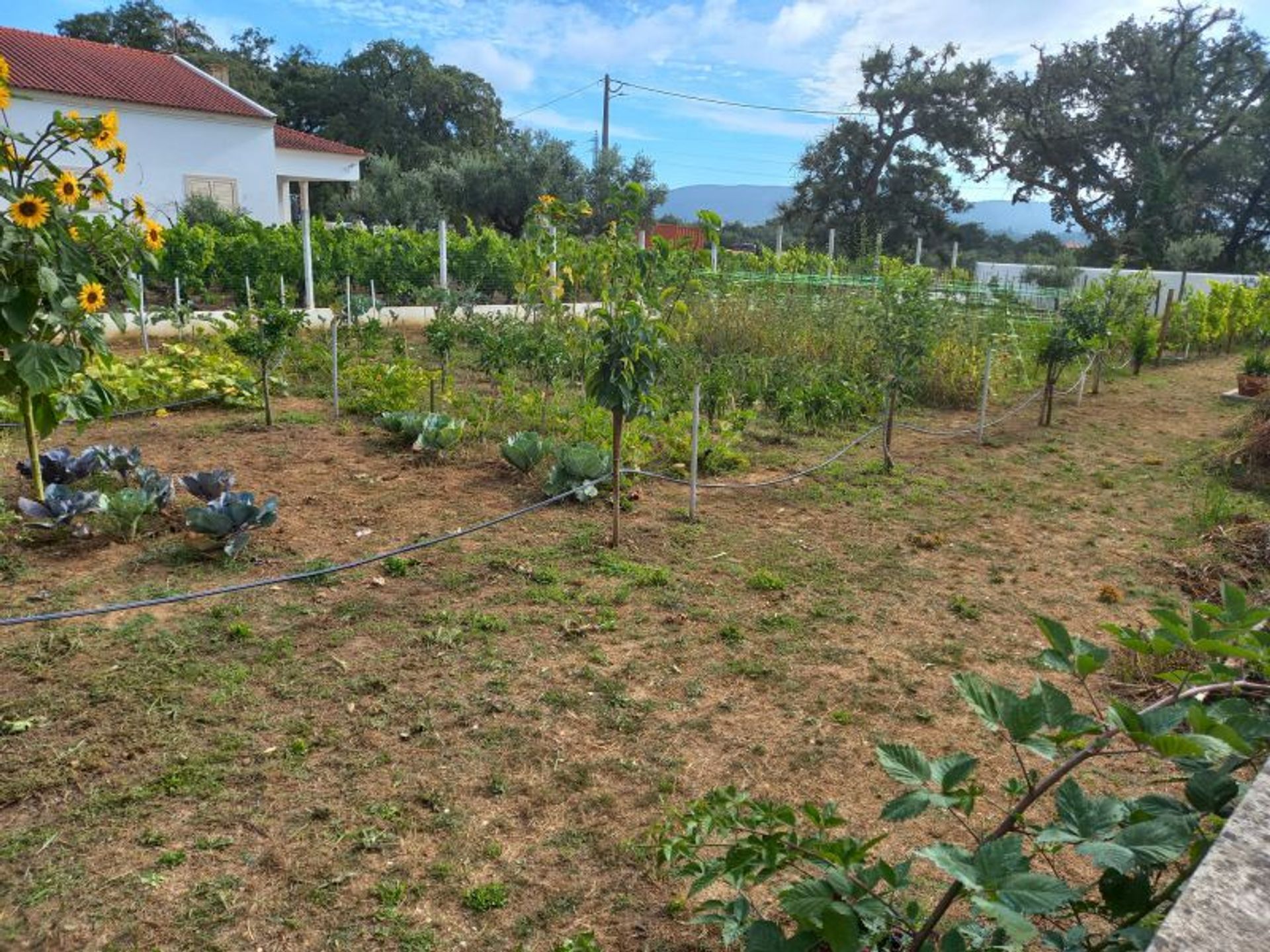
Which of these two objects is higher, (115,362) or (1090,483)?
(115,362)

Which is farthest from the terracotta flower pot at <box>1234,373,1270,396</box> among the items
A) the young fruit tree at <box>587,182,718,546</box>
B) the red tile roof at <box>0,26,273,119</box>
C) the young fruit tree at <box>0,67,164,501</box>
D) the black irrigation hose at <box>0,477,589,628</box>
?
the red tile roof at <box>0,26,273,119</box>

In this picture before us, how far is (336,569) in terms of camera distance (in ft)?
12.7

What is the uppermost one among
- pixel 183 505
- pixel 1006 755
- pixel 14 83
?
pixel 14 83

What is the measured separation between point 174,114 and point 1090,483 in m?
24.2

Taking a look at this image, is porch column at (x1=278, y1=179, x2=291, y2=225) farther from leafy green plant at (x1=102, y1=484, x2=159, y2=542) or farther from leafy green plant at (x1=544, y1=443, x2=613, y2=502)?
leafy green plant at (x1=102, y1=484, x2=159, y2=542)

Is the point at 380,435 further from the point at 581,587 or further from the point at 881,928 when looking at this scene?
the point at 881,928

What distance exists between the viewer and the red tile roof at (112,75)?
21.1m

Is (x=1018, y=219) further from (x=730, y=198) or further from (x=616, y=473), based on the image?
(x=730, y=198)

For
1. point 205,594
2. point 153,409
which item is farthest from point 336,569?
point 153,409

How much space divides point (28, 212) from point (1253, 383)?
13.3m

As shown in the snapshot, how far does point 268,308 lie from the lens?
7.31 metres

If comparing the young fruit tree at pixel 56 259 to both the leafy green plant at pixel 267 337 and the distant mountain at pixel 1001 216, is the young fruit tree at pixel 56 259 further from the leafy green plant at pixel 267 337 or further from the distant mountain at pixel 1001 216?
the distant mountain at pixel 1001 216

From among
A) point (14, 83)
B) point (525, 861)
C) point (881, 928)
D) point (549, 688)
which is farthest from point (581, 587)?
point (14, 83)

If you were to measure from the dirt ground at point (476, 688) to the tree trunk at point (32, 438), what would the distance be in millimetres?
289
